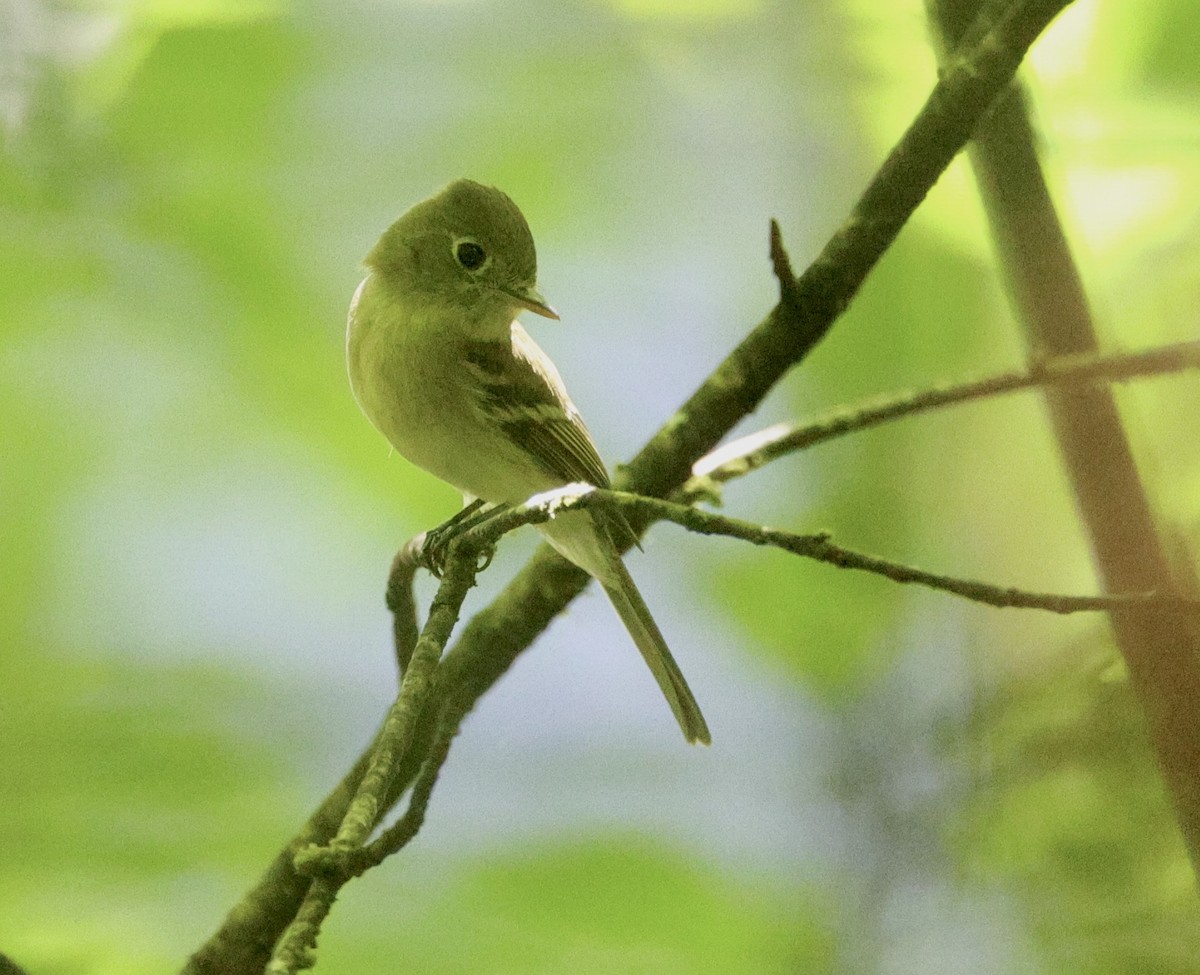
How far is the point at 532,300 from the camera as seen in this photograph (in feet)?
4.80

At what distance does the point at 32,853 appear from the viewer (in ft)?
4.85

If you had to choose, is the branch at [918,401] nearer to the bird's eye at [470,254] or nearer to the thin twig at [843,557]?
the thin twig at [843,557]

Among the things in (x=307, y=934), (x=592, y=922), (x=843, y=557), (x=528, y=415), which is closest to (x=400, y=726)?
(x=307, y=934)

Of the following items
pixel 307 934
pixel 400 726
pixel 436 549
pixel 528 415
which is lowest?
pixel 307 934

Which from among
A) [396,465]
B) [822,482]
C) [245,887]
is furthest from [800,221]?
[245,887]

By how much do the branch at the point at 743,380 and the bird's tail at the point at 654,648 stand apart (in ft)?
0.33

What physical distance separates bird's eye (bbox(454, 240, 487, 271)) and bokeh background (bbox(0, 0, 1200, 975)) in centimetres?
26

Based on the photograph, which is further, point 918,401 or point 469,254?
point 469,254

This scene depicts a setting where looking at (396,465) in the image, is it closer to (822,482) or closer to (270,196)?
(270,196)

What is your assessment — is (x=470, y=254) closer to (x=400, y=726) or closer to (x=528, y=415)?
(x=528, y=415)

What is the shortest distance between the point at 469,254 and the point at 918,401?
68cm

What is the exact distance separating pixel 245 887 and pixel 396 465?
0.65m

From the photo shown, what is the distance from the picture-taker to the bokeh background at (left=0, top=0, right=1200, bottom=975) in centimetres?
132

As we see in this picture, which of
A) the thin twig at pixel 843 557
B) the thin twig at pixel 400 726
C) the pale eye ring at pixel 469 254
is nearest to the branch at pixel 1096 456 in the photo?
the thin twig at pixel 843 557
